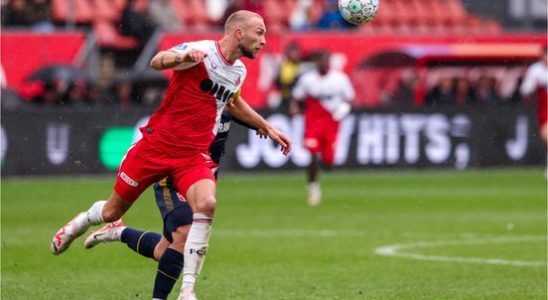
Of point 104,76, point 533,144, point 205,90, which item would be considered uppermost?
point 205,90

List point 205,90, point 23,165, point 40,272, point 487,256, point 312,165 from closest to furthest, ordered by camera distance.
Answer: point 205,90, point 40,272, point 487,256, point 312,165, point 23,165

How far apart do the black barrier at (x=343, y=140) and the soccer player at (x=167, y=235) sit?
13168 mm

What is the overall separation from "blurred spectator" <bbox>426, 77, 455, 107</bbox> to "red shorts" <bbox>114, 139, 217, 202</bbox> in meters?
18.7

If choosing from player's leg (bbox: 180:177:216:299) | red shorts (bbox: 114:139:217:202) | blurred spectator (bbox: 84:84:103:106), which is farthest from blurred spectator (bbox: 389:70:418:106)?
player's leg (bbox: 180:177:216:299)

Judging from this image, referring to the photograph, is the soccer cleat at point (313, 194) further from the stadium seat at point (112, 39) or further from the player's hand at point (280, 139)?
the player's hand at point (280, 139)

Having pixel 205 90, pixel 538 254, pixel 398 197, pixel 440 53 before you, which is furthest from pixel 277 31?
pixel 205 90

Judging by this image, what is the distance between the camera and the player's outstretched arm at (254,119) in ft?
32.3

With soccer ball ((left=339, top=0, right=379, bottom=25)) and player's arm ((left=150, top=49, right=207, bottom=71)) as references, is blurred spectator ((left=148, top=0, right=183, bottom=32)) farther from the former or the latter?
player's arm ((left=150, top=49, right=207, bottom=71))

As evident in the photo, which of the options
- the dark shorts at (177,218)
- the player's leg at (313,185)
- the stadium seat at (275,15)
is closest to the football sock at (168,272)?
the dark shorts at (177,218)

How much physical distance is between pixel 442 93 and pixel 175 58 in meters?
20.5

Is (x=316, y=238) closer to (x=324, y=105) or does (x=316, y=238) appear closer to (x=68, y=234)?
(x=68, y=234)

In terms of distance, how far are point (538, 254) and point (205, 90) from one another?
18.4ft

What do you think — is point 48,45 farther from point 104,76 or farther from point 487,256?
point 487,256

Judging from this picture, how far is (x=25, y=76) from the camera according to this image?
1016 inches
